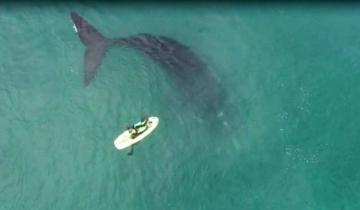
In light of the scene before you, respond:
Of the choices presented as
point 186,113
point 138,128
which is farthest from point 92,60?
point 186,113

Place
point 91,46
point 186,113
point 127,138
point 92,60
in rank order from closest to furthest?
point 127,138
point 186,113
point 92,60
point 91,46

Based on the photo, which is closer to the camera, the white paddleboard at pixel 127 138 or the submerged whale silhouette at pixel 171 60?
the white paddleboard at pixel 127 138

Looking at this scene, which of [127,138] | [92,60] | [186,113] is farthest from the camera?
[92,60]

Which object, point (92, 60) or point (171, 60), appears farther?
point (171, 60)

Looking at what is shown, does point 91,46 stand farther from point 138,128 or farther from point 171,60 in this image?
point 138,128

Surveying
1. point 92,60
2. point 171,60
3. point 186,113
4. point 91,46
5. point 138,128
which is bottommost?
point 186,113

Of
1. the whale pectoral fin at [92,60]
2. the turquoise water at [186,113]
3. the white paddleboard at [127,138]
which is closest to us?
the turquoise water at [186,113]

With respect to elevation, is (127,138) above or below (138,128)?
Answer: below

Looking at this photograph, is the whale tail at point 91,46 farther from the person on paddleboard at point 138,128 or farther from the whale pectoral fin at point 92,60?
the person on paddleboard at point 138,128

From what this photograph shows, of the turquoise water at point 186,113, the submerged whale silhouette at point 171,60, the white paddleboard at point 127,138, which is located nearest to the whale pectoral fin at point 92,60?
the submerged whale silhouette at point 171,60
